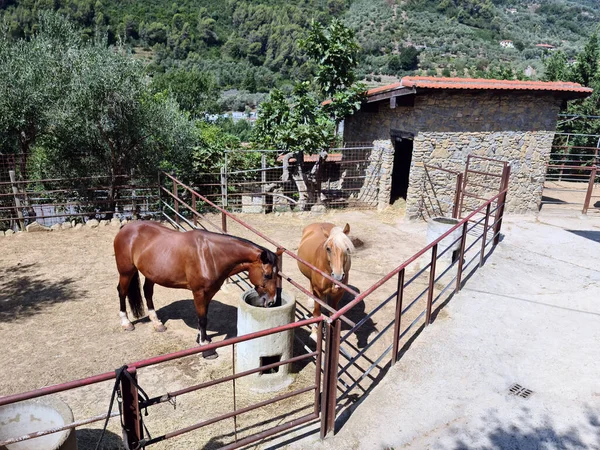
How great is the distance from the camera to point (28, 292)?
702 centimetres

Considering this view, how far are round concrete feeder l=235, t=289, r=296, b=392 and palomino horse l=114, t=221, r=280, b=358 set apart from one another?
19 cm

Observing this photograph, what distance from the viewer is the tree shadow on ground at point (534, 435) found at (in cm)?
350

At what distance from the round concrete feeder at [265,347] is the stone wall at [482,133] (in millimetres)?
7857

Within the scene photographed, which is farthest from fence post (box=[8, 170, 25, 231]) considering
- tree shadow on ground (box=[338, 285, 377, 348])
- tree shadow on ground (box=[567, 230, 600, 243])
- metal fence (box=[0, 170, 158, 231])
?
tree shadow on ground (box=[567, 230, 600, 243])

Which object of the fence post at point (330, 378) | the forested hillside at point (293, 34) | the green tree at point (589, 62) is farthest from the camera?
the forested hillside at point (293, 34)

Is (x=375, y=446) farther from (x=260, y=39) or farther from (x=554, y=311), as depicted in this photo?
(x=260, y=39)

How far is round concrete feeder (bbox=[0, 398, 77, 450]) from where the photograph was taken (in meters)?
3.10

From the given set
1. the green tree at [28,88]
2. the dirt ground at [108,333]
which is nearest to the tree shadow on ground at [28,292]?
the dirt ground at [108,333]

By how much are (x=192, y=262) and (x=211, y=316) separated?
4.45ft

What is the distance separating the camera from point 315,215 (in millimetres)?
12312

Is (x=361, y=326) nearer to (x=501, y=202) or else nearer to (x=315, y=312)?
(x=315, y=312)

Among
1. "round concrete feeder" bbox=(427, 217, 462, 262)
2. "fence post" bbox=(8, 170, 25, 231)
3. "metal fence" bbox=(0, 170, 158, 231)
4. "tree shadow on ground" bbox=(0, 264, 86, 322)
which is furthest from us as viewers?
"metal fence" bbox=(0, 170, 158, 231)

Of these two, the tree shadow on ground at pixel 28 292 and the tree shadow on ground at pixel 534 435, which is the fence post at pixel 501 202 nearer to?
the tree shadow on ground at pixel 534 435

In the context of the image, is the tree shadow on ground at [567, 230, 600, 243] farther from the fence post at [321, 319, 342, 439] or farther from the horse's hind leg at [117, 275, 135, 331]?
the horse's hind leg at [117, 275, 135, 331]
